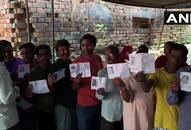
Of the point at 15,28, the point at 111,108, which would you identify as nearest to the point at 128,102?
the point at 111,108

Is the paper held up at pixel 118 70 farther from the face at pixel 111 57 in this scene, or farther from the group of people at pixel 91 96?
the face at pixel 111 57

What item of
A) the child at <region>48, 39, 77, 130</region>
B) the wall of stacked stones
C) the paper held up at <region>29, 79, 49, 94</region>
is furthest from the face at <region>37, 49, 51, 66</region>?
the wall of stacked stones

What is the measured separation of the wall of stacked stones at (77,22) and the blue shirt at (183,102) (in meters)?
3.39

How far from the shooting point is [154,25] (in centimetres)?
931

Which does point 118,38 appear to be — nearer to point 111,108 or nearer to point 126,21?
point 126,21

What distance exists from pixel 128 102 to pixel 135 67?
380 mm

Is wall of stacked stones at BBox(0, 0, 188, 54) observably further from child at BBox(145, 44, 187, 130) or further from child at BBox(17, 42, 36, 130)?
child at BBox(145, 44, 187, 130)

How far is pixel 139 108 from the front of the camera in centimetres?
332

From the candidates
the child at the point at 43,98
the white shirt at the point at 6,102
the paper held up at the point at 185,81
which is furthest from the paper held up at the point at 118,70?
the white shirt at the point at 6,102

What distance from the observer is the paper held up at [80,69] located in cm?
357

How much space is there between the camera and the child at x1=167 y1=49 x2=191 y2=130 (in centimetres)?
291

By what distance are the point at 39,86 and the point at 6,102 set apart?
584 millimetres

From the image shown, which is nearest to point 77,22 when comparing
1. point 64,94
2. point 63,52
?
point 63,52

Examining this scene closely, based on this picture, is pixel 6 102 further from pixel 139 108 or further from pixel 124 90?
pixel 139 108
